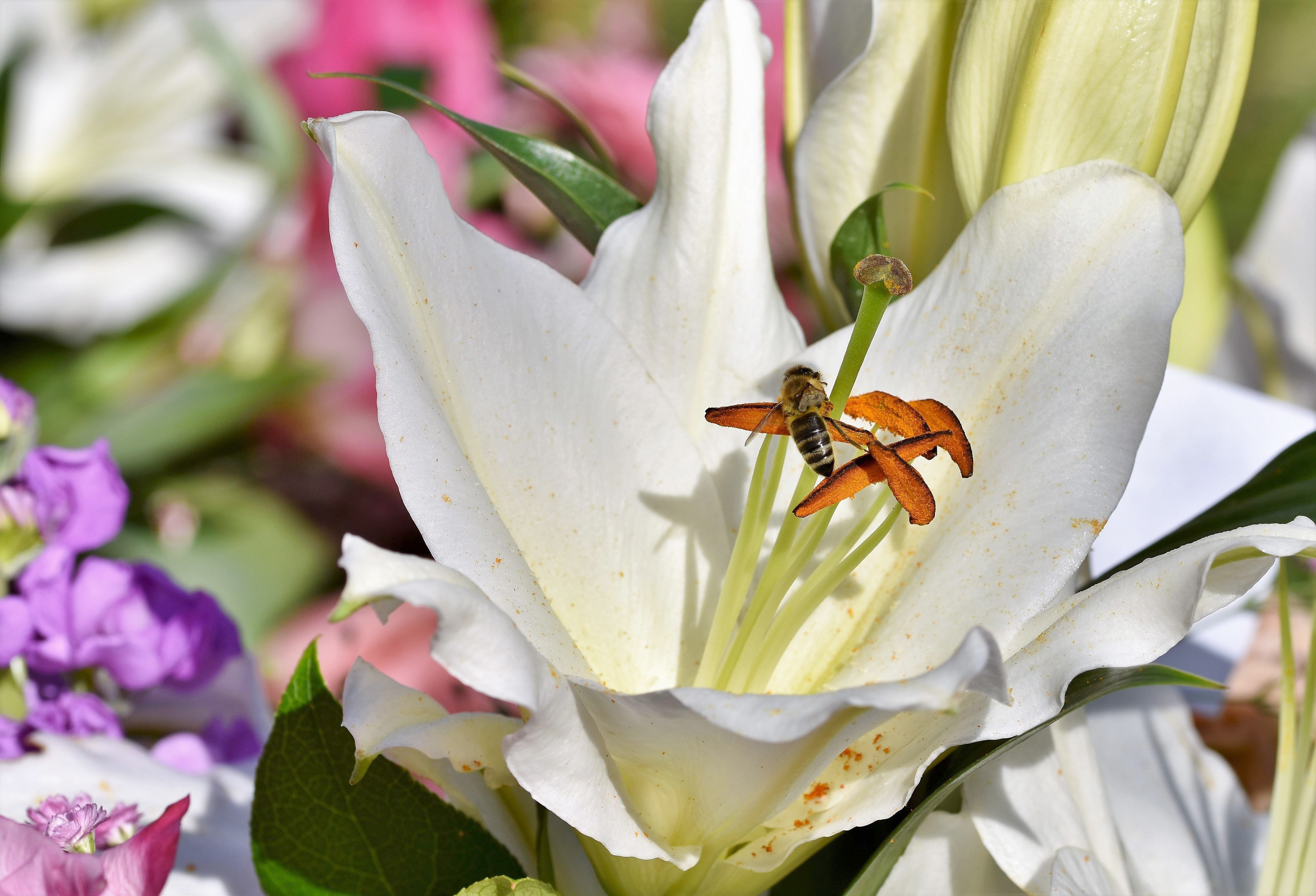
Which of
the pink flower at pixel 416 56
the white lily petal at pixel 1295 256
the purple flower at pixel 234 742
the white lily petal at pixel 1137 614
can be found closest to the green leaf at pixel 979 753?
the white lily petal at pixel 1137 614

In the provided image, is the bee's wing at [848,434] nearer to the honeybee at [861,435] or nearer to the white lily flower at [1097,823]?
the honeybee at [861,435]

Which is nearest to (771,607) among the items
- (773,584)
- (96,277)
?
(773,584)

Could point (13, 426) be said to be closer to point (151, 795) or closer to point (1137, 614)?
point (151, 795)

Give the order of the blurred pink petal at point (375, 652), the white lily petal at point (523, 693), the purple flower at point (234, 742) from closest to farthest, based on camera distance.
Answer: the white lily petal at point (523, 693)
the purple flower at point (234, 742)
the blurred pink petal at point (375, 652)

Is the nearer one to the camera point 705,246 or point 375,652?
point 705,246

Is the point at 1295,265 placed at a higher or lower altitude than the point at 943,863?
higher

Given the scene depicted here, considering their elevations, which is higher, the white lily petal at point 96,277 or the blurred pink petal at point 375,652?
the white lily petal at point 96,277

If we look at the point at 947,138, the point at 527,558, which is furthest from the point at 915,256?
the point at 527,558
